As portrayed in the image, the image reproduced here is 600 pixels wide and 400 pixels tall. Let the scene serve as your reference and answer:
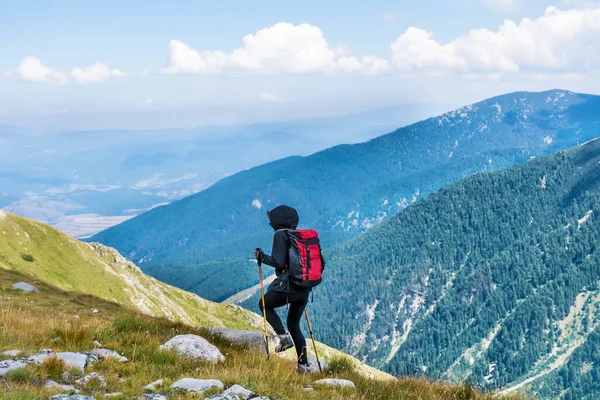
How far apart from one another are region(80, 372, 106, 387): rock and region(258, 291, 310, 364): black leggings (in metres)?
4.50

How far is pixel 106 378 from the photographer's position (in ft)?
31.2

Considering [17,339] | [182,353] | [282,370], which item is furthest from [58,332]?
[282,370]

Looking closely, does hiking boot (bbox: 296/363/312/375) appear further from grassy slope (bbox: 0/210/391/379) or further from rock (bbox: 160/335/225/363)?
grassy slope (bbox: 0/210/391/379)

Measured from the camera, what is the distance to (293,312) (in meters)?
13.2

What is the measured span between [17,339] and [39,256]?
78292 mm

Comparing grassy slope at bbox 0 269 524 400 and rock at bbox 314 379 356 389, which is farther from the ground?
grassy slope at bbox 0 269 524 400

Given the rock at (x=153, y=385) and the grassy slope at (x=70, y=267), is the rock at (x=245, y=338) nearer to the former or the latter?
the rock at (x=153, y=385)

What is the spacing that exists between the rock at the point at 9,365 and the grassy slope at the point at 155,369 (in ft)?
0.73

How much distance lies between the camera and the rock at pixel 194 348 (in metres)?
11.5

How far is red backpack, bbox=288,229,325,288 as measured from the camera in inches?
485

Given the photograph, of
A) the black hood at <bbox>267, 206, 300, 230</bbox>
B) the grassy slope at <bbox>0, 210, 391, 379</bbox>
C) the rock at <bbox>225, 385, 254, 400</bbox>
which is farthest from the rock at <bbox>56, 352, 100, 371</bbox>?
the grassy slope at <bbox>0, 210, 391, 379</bbox>

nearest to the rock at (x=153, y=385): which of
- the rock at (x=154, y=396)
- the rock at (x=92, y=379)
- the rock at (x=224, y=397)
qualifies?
the rock at (x=154, y=396)

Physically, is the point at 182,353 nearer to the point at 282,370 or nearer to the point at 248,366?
the point at 248,366

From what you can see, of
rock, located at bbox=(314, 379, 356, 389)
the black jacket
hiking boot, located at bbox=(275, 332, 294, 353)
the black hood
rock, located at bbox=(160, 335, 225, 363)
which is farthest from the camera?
hiking boot, located at bbox=(275, 332, 294, 353)
